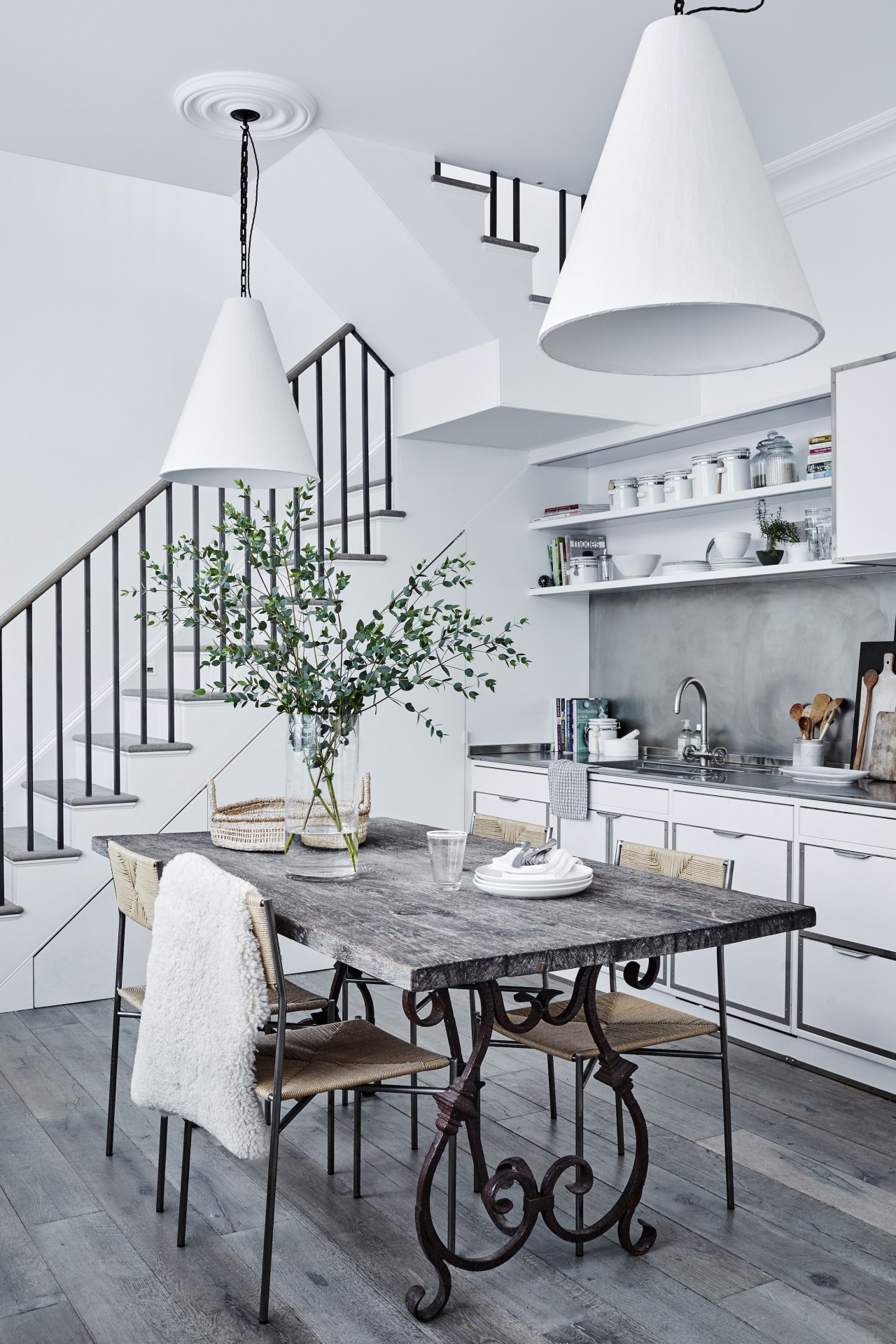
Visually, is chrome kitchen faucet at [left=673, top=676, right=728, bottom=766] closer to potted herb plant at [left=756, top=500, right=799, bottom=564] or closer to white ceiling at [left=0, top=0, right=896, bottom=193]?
potted herb plant at [left=756, top=500, right=799, bottom=564]

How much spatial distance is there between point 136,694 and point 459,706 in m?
1.49

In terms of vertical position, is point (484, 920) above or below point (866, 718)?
below

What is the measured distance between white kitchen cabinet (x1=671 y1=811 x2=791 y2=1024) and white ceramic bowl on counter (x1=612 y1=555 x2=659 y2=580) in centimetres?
127

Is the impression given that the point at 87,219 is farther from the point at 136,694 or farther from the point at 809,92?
the point at 809,92

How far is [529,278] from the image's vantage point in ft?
15.1

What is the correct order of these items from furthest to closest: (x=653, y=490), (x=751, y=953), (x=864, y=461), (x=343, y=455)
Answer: (x=343, y=455)
(x=653, y=490)
(x=751, y=953)
(x=864, y=461)

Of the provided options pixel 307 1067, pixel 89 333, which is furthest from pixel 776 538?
pixel 89 333

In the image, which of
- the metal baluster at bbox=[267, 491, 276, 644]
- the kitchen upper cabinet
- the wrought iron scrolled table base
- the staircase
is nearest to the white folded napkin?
the wrought iron scrolled table base

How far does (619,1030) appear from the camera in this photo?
8.97 ft

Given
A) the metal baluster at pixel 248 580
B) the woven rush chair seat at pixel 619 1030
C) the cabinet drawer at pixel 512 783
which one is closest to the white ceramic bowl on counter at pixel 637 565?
the cabinet drawer at pixel 512 783

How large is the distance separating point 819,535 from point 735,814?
106 centimetres

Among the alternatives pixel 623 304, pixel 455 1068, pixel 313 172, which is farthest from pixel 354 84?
pixel 455 1068

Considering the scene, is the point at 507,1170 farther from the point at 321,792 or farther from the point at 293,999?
the point at 321,792

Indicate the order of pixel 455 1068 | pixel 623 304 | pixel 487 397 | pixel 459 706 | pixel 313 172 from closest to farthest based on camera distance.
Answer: pixel 623 304 < pixel 455 1068 < pixel 313 172 < pixel 487 397 < pixel 459 706
